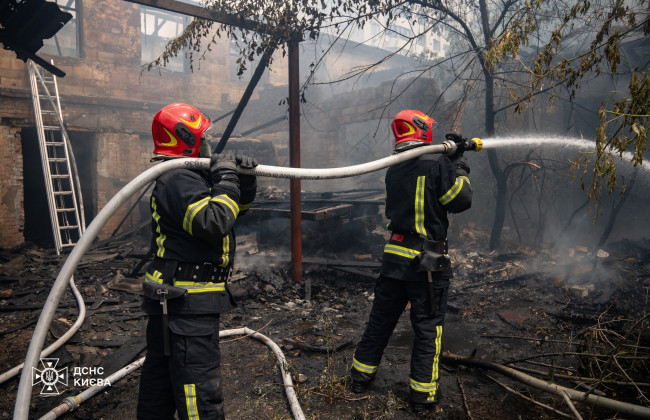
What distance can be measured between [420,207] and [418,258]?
1.34 feet

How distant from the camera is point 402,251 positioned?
10.5 ft

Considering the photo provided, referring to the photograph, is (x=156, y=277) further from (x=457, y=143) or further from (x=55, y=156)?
(x=55, y=156)

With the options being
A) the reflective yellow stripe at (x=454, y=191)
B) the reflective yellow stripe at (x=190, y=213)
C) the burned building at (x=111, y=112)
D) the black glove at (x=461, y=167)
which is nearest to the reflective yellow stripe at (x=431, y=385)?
the reflective yellow stripe at (x=454, y=191)

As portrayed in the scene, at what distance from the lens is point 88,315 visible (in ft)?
16.9

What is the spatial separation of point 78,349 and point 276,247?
4178 millimetres

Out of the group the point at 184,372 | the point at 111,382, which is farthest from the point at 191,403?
the point at 111,382

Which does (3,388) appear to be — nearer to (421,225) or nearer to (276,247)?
(421,225)

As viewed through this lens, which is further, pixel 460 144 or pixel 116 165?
pixel 116 165

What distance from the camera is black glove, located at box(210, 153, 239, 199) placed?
90.6 inches

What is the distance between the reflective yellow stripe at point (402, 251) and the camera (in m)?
3.16

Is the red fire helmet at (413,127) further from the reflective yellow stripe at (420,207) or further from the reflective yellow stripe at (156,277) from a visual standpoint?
the reflective yellow stripe at (156,277)

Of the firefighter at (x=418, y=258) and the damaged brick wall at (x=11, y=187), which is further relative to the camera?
the damaged brick wall at (x=11, y=187)

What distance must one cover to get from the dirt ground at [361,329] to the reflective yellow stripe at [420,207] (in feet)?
4.08

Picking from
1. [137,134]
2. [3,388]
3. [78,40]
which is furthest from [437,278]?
[78,40]
